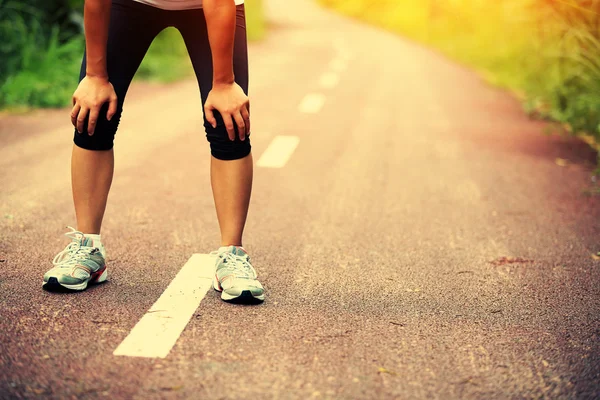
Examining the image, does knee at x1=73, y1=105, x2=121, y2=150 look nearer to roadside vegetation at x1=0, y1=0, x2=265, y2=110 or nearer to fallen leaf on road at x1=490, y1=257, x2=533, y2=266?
fallen leaf on road at x1=490, y1=257, x2=533, y2=266

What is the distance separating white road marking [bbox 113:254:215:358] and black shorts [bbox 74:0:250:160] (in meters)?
0.54

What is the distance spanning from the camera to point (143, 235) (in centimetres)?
377

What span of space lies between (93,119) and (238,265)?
763 mm

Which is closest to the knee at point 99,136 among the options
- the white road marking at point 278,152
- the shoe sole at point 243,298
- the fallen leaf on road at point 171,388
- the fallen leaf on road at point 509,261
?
the shoe sole at point 243,298

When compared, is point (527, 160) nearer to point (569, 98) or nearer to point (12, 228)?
point (569, 98)

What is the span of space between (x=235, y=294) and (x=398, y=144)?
4376mm

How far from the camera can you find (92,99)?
2779 mm

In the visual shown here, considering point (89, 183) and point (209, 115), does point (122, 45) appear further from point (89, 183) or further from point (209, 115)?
point (89, 183)

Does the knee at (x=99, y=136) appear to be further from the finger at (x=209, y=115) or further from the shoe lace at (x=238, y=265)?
the shoe lace at (x=238, y=265)

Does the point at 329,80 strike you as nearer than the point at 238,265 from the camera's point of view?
No

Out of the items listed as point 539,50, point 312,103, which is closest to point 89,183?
point 312,103

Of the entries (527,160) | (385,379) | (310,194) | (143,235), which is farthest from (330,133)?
(385,379)

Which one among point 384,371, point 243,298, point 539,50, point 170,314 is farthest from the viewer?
point 539,50

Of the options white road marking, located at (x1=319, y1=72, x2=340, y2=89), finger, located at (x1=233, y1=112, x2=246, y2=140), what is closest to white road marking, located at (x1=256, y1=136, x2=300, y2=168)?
finger, located at (x1=233, y1=112, x2=246, y2=140)
